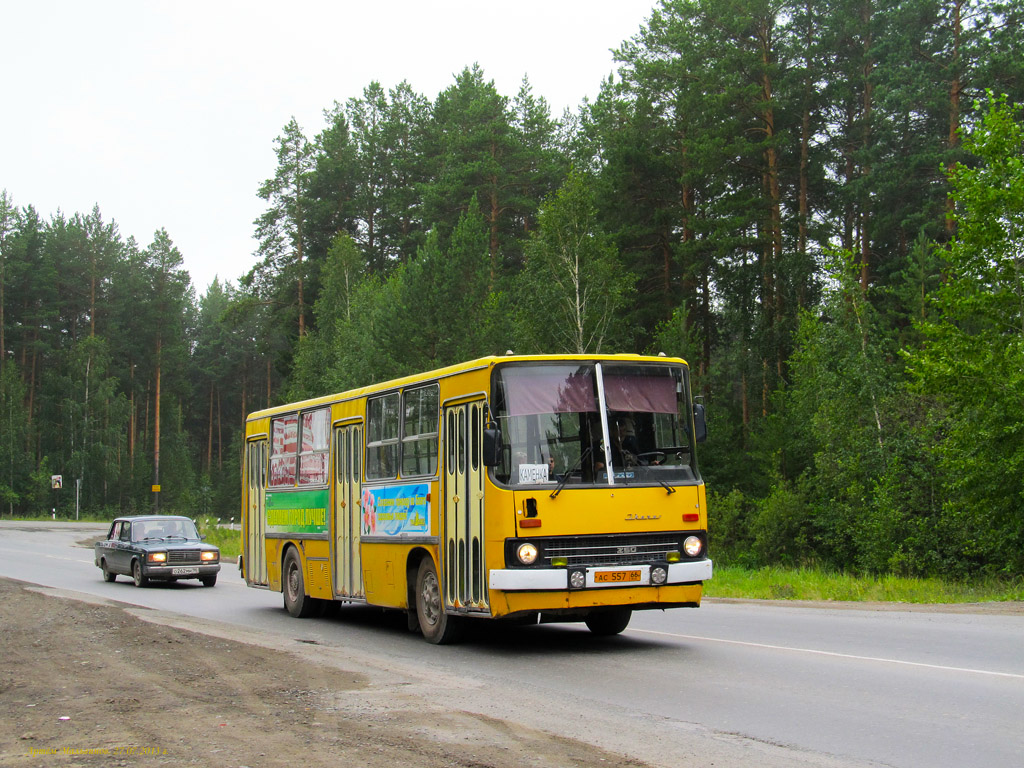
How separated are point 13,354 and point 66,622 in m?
88.5

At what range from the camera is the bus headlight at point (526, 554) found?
1181 centimetres

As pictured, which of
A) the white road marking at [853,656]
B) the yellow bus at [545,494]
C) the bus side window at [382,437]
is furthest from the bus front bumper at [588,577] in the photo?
the bus side window at [382,437]

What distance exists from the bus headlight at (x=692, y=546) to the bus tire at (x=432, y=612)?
2.87 m

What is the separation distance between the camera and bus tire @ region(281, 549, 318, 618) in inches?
717

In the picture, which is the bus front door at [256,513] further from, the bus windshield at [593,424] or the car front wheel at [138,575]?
the bus windshield at [593,424]

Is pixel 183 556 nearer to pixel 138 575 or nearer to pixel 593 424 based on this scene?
pixel 138 575

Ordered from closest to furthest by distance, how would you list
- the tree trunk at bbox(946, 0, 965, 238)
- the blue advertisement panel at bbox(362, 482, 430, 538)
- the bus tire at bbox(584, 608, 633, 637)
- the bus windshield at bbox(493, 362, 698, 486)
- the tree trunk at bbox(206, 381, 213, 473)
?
the bus windshield at bbox(493, 362, 698, 486) → the blue advertisement panel at bbox(362, 482, 430, 538) → the bus tire at bbox(584, 608, 633, 637) → the tree trunk at bbox(946, 0, 965, 238) → the tree trunk at bbox(206, 381, 213, 473)

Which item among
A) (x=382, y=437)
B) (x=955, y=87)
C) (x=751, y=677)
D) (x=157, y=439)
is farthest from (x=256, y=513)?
(x=157, y=439)

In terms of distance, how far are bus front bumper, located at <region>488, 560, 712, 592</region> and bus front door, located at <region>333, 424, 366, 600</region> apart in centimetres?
448

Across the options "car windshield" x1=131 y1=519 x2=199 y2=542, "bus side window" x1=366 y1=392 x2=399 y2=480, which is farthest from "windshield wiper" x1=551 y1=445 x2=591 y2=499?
"car windshield" x1=131 y1=519 x2=199 y2=542

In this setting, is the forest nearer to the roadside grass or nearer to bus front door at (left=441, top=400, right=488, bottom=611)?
the roadside grass

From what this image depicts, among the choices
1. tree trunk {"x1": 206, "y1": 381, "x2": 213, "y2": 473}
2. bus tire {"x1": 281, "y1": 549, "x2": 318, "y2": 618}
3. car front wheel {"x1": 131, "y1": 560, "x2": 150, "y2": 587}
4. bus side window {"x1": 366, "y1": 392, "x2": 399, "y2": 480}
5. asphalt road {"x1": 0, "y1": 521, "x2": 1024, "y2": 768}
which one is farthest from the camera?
tree trunk {"x1": 206, "y1": 381, "x2": 213, "y2": 473}

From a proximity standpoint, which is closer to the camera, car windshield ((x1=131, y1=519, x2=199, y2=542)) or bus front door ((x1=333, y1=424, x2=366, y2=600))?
bus front door ((x1=333, y1=424, x2=366, y2=600))

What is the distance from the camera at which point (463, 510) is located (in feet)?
41.8
